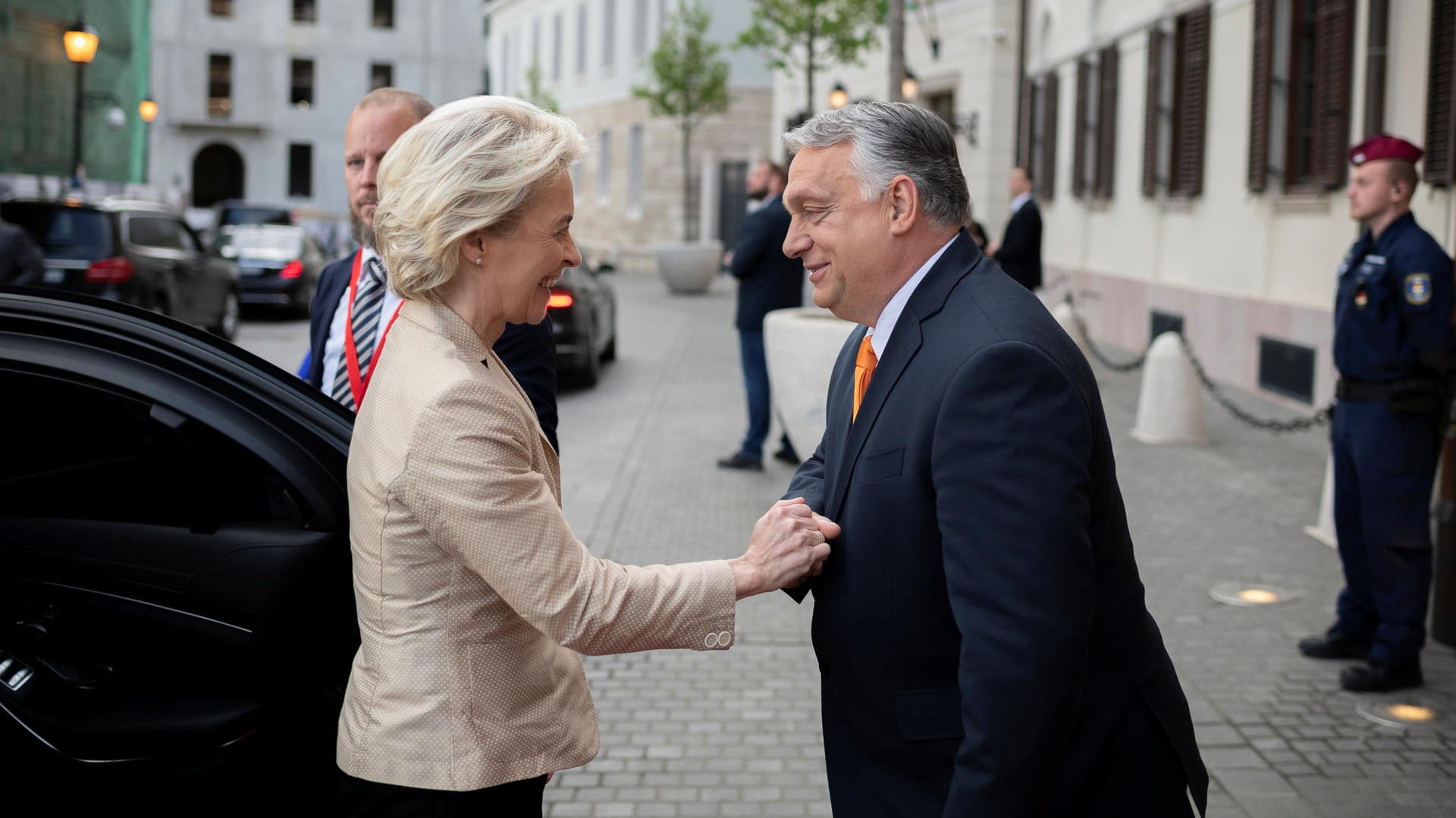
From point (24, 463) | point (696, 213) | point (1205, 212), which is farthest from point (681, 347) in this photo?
point (696, 213)

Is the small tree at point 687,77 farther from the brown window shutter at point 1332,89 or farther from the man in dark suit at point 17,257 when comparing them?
the man in dark suit at point 17,257

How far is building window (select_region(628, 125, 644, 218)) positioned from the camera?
4628cm

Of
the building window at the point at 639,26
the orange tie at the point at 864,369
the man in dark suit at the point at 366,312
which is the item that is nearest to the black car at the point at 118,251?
the man in dark suit at the point at 366,312

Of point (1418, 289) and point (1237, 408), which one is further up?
point (1418, 289)

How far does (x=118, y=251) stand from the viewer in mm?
15461

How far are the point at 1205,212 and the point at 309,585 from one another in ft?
48.9

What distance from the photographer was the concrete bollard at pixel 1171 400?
11.5 m

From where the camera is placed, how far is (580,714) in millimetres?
2389

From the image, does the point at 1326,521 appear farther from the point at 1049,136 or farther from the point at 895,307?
the point at 1049,136

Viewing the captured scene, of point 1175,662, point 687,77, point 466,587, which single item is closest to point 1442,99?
point 1175,662

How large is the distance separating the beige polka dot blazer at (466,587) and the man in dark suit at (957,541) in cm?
25

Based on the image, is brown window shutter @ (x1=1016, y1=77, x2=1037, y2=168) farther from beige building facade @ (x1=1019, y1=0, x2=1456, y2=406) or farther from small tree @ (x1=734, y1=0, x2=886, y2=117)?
small tree @ (x1=734, y1=0, x2=886, y2=117)

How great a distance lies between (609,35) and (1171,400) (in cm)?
3934

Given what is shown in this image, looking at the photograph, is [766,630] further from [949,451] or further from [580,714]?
[949,451]
